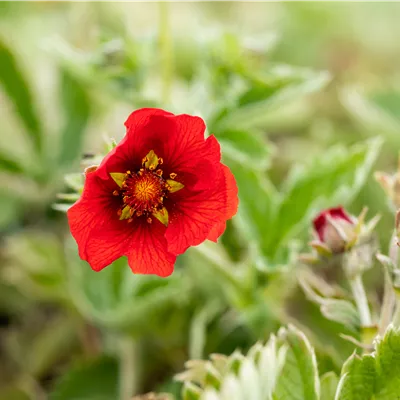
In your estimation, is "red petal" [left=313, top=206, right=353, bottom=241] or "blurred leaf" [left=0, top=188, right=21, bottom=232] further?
"blurred leaf" [left=0, top=188, right=21, bottom=232]

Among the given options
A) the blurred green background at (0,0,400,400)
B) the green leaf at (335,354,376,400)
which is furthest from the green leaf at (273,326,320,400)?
the blurred green background at (0,0,400,400)

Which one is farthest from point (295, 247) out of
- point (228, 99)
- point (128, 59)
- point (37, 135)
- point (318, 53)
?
point (318, 53)

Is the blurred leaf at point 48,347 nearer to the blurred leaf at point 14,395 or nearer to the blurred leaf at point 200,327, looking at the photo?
the blurred leaf at point 14,395

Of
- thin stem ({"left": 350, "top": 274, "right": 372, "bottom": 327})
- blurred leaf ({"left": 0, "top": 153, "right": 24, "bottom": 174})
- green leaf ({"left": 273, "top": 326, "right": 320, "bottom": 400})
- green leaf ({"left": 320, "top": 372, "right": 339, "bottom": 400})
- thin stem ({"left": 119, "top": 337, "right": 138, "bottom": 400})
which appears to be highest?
thin stem ({"left": 350, "top": 274, "right": 372, "bottom": 327})

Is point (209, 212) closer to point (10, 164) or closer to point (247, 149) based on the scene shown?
point (247, 149)

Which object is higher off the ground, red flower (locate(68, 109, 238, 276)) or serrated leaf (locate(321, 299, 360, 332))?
red flower (locate(68, 109, 238, 276))

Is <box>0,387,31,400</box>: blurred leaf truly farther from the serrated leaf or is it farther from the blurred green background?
the serrated leaf

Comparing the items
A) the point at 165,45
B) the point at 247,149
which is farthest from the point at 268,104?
the point at 165,45
